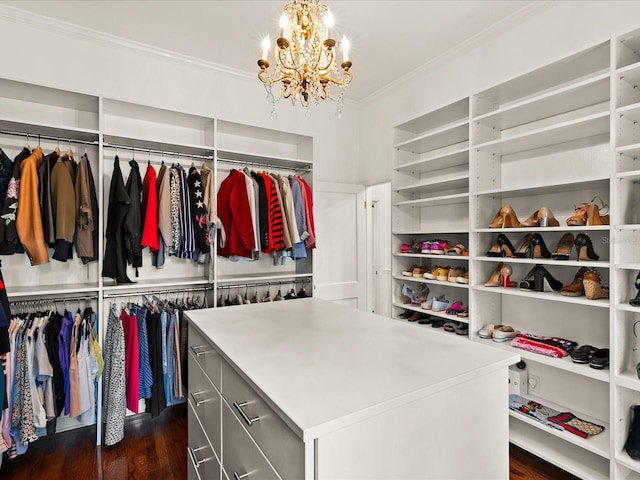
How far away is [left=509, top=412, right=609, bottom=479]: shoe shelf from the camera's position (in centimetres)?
197

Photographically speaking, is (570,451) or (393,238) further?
(393,238)

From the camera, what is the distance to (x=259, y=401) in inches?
39.4

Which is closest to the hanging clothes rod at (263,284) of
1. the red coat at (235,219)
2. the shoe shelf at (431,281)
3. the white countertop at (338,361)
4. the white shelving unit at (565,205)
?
the red coat at (235,219)

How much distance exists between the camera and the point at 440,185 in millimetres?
2953

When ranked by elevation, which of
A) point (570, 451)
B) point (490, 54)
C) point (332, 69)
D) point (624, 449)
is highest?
point (490, 54)

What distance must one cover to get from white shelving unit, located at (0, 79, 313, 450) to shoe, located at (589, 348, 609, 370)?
84.8 inches

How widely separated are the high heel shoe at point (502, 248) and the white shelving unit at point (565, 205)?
0.23ft

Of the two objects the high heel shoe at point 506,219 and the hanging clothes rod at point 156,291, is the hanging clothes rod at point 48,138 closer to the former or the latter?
the hanging clothes rod at point 156,291

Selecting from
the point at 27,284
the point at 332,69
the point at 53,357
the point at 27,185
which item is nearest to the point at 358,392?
the point at 332,69

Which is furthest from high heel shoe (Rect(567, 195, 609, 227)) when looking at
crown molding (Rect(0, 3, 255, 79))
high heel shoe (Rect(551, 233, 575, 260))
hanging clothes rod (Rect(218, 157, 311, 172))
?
crown molding (Rect(0, 3, 255, 79))

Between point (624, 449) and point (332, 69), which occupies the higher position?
point (332, 69)

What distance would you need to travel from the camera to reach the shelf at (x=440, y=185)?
8.87ft

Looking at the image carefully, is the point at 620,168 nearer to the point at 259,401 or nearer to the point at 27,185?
the point at 259,401

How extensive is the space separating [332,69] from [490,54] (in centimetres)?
172
